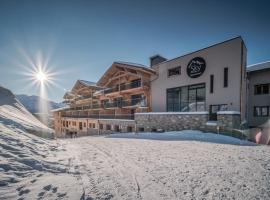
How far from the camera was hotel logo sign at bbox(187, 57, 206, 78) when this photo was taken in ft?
51.6

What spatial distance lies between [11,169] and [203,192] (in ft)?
15.5

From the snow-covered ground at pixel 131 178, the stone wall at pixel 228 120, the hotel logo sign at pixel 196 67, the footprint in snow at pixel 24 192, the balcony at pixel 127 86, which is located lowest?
the snow-covered ground at pixel 131 178

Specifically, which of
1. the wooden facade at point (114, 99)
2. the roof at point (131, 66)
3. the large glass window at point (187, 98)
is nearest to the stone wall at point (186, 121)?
the large glass window at point (187, 98)

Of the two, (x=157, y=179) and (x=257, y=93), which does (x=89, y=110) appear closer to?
(x=257, y=93)

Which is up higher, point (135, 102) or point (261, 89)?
point (261, 89)

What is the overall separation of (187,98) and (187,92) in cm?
70

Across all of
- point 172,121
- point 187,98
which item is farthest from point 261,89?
point 172,121

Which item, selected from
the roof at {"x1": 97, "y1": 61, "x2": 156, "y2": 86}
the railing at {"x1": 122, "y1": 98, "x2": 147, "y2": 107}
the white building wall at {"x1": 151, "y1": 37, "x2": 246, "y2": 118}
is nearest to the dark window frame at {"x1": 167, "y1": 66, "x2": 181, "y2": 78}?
the white building wall at {"x1": 151, "y1": 37, "x2": 246, "y2": 118}

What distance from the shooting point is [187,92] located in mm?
16938

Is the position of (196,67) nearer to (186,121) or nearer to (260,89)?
(186,121)

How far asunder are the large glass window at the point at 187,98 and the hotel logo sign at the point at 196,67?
127cm

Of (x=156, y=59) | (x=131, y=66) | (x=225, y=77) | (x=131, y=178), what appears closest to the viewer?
(x=131, y=178)

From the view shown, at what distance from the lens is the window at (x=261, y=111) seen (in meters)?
17.0

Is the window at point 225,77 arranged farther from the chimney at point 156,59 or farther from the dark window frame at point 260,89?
the chimney at point 156,59
